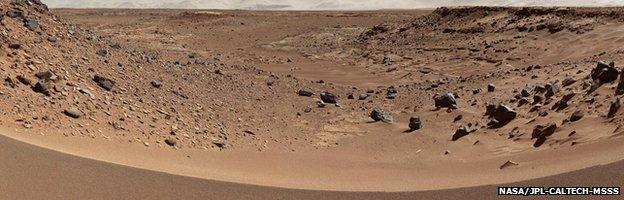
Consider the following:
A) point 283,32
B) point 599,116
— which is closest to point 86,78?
point 599,116

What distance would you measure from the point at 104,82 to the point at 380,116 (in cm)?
399

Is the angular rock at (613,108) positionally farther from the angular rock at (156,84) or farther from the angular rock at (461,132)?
the angular rock at (156,84)

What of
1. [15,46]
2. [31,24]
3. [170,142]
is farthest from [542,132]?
[31,24]

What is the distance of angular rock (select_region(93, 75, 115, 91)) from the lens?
7.03m

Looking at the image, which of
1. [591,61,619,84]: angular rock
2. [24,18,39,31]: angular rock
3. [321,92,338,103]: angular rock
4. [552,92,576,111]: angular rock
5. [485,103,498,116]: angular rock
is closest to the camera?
[552,92,576,111]: angular rock

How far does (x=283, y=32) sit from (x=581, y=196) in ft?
72.5

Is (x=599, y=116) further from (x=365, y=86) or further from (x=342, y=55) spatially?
(x=342, y=55)

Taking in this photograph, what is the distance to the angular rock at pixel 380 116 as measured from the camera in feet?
29.1

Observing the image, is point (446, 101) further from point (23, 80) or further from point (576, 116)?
point (23, 80)

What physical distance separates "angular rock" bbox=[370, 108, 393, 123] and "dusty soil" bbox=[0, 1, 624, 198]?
22mm

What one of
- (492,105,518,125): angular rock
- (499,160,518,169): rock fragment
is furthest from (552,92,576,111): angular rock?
(499,160,518,169): rock fragment

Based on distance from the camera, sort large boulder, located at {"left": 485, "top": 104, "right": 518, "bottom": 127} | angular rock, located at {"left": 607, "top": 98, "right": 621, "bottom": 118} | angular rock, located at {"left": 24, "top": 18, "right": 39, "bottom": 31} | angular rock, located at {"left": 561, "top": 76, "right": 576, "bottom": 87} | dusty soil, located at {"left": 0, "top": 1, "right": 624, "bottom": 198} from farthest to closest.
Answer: angular rock, located at {"left": 561, "top": 76, "right": 576, "bottom": 87}, angular rock, located at {"left": 24, "top": 18, "right": 39, "bottom": 31}, large boulder, located at {"left": 485, "top": 104, "right": 518, "bottom": 127}, angular rock, located at {"left": 607, "top": 98, "right": 621, "bottom": 118}, dusty soil, located at {"left": 0, "top": 1, "right": 624, "bottom": 198}

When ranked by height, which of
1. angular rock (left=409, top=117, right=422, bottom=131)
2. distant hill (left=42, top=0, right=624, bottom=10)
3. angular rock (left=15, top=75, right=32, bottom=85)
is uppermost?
distant hill (left=42, top=0, right=624, bottom=10)

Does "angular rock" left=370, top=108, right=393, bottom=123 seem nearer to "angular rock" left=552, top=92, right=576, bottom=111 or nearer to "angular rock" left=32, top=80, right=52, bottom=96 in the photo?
"angular rock" left=552, top=92, right=576, bottom=111
